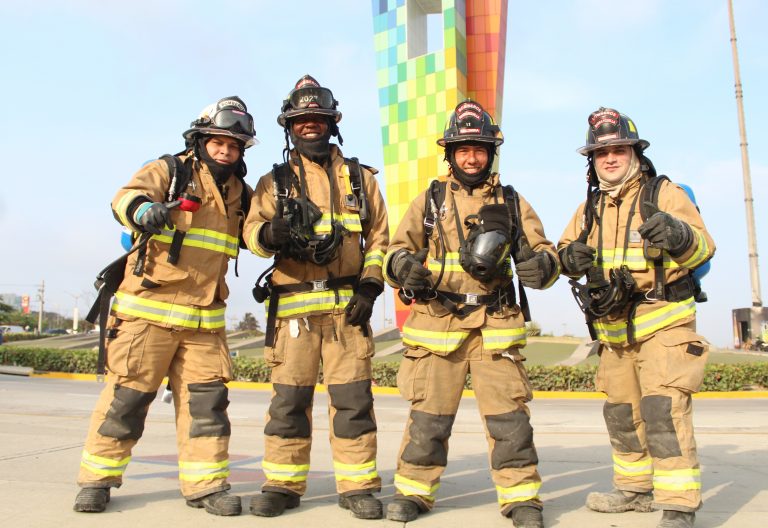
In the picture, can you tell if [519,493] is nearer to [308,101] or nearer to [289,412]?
[289,412]

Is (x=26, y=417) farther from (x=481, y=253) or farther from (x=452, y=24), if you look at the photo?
(x=452, y=24)

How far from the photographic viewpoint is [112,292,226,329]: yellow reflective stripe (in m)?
3.69

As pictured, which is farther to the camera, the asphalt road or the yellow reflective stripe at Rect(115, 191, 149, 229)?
the yellow reflective stripe at Rect(115, 191, 149, 229)

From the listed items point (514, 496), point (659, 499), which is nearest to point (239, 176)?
point (514, 496)

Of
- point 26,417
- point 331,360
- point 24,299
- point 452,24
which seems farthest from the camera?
point 24,299

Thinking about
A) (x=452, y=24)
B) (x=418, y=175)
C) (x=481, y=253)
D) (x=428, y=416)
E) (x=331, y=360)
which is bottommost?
(x=428, y=416)

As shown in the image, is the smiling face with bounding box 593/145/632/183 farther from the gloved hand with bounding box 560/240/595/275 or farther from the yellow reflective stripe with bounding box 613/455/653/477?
the yellow reflective stripe with bounding box 613/455/653/477

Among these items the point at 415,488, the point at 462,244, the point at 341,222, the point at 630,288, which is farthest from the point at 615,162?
the point at 415,488

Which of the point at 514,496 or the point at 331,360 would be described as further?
the point at 331,360

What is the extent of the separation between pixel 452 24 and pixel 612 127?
1815 centimetres

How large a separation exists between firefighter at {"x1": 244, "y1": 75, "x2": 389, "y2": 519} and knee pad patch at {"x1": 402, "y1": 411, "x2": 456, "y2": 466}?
230 mm

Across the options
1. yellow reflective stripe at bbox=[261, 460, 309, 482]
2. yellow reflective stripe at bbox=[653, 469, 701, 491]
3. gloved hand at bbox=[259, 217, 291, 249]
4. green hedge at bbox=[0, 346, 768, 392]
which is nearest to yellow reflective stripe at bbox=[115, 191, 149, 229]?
gloved hand at bbox=[259, 217, 291, 249]

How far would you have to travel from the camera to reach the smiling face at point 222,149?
3.99 metres

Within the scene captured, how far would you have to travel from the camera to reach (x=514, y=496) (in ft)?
11.0
